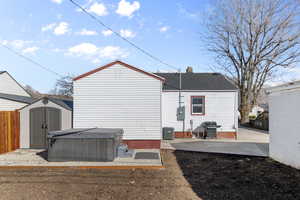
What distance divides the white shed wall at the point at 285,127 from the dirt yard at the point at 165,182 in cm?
54

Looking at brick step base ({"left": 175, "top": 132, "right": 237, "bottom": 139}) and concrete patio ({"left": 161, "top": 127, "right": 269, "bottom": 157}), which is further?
brick step base ({"left": 175, "top": 132, "right": 237, "bottom": 139})

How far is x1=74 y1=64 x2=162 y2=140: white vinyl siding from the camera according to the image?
33.5ft

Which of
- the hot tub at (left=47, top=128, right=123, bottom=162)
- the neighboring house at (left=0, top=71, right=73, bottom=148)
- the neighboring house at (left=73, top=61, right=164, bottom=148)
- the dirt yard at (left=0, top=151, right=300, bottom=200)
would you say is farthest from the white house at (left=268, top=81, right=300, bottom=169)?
the neighboring house at (left=0, top=71, right=73, bottom=148)

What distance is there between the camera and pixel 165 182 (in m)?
5.42

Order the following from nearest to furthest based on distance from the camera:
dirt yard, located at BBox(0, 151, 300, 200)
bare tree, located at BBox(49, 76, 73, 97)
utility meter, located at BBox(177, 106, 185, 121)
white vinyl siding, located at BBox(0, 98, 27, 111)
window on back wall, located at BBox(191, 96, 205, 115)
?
dirt yard, located at BBox(0, 151, 300, 200)
white vinyl siding, located at BBox(0, 98, 27, 111)
utility meter, located at BBox(177, 106, 185, 121)
window on back wall, located at BBox(191, 96, 205, 115)
bare tree, located at BBox(49, 76, 73, 97)

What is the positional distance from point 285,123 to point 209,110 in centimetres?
684

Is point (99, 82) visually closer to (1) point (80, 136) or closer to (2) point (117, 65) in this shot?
(2) point (117, 65)

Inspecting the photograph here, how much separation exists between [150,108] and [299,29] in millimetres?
19263

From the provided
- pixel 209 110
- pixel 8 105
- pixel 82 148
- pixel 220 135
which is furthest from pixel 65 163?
pixel 220 135

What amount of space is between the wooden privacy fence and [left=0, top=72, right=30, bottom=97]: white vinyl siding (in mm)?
9459

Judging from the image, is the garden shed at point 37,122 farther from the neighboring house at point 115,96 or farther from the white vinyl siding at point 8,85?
the white vinyl siding at point 8,85

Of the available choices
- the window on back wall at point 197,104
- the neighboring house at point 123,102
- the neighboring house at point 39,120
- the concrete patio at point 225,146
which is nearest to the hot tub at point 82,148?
the neighboring house at point 123,102

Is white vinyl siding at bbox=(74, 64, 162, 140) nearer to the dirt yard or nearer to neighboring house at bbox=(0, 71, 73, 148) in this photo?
neighboring house at bbox=(0, 71, 73, 148)

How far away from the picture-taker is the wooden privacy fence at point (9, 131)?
8.99 meters
